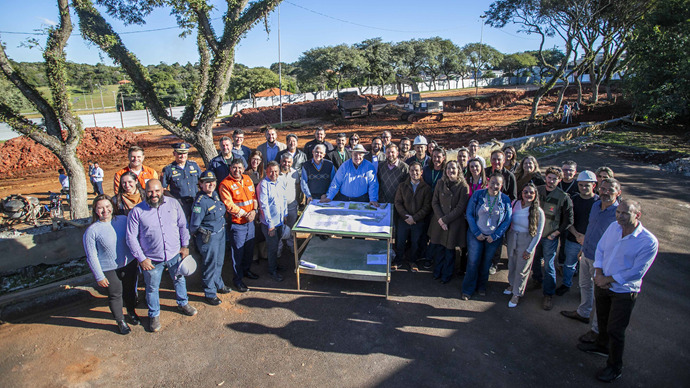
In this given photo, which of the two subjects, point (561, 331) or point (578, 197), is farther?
point (578, 197)

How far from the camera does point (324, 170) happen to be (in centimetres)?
624

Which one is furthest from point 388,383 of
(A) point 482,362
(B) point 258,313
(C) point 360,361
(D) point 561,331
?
(D) point 561,331

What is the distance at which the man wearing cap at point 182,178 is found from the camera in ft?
17.8

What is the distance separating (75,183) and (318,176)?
18.2 ft

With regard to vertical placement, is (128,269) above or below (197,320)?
above

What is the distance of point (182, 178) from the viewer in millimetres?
5480

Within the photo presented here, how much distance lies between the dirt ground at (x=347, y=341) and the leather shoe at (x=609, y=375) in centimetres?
9

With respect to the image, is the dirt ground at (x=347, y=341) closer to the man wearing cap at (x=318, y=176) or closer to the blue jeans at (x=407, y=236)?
the blue jeans at (x=407, y=236)

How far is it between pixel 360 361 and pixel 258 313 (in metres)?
1.57

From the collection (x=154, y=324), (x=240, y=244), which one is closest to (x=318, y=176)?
(x=240, y=244)

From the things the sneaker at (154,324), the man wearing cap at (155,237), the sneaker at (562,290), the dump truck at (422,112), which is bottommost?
the sneaker at (562,290)

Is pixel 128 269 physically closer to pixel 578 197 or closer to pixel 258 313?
pixel 258 313

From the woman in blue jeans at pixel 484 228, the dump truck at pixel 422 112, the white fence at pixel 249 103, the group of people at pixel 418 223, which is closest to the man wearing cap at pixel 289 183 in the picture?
the group of people at pixel 418 223

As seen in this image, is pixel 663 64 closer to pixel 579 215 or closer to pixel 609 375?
pixel 579 215
